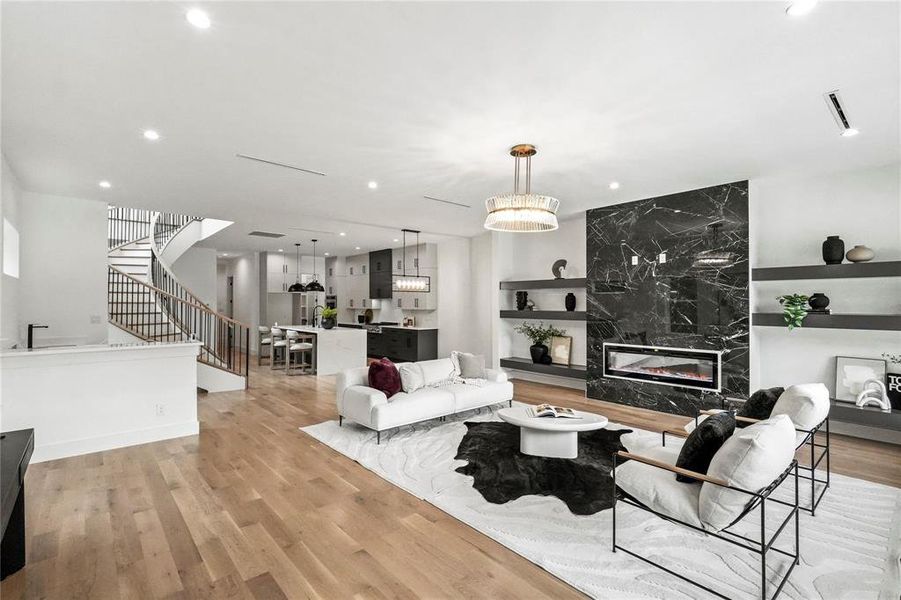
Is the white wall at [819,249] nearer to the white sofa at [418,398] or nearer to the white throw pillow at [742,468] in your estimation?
the white sofa at [418,398]

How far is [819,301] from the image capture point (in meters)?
4.71

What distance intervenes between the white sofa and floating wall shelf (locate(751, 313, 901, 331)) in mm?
3189

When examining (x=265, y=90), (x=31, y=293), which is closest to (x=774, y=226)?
(x=265, y=90)

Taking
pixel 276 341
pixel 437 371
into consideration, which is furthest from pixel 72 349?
pixel 276 341

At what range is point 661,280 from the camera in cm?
583

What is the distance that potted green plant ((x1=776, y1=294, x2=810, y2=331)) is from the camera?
15.3ft

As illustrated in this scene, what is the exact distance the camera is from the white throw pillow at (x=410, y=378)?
5.00 meters

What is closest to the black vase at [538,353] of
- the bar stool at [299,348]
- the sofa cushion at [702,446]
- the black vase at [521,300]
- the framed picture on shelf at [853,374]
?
the black vase at [521,300]

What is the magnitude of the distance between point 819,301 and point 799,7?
149 inches

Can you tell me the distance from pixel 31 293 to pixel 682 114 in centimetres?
704

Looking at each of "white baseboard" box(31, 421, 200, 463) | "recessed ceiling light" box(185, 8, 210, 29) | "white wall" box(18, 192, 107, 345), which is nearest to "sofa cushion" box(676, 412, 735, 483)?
"recessed ceiling light" box(185, 8, 210, 29)

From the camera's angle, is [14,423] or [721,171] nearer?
[14,423]

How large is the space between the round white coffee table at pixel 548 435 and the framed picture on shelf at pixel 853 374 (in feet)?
9.58

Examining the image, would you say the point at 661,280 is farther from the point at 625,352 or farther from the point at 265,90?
the point at 265,90
